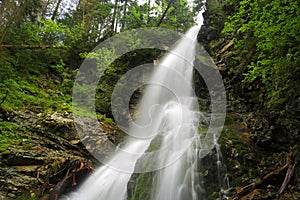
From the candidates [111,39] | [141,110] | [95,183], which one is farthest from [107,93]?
[95,183]

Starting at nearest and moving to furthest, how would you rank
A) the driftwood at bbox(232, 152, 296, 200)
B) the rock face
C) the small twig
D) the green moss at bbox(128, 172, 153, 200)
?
the small twig
the driftwood at bbox(232, 152, 296, 200)
the green moss at bbox(128, 172, 153, 200)
the rock face

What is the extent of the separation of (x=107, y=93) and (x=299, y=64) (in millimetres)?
8663

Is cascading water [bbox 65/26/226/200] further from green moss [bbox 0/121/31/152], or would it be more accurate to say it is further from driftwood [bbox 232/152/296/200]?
green moss [bbox 0/121/31/152]

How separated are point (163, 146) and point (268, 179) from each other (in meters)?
2.91

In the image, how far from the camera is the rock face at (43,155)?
676 cm

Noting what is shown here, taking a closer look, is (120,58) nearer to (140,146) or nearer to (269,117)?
(140,146)

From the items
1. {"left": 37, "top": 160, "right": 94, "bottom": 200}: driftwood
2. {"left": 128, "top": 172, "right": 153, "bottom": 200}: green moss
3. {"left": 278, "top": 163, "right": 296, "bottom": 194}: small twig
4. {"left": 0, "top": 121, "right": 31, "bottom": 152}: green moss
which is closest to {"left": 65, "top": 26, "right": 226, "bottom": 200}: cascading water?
{"left": 128, "top": 172, "right": 153, "bottom": 200}: green moss

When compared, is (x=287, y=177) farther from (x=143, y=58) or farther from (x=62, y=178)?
(x=143, y=58)

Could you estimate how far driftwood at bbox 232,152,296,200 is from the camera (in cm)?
564

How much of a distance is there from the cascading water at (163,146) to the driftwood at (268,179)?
932 millimetres

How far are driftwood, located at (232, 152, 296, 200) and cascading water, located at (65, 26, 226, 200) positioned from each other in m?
0.93

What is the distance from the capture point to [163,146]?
7.80 meters

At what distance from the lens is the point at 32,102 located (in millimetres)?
10117

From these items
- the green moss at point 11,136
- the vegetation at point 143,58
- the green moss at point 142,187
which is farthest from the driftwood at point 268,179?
the green moss at point 11,136
